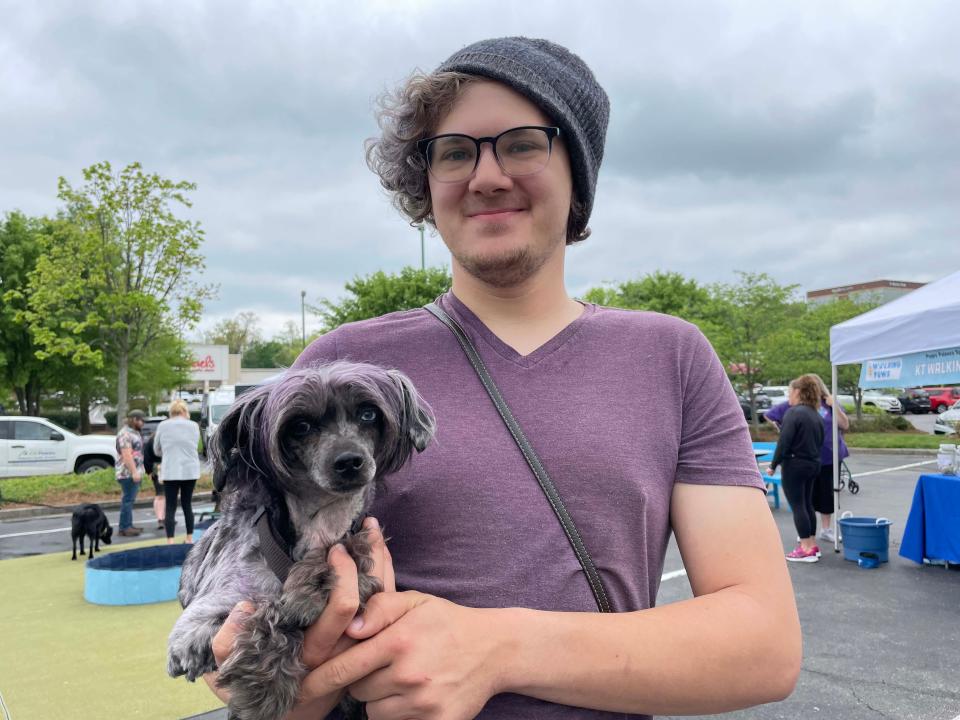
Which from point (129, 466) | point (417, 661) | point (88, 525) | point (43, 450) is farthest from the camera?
point (43, 450)

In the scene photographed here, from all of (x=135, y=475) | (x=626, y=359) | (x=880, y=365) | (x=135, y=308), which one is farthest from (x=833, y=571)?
(x=135, y=308)

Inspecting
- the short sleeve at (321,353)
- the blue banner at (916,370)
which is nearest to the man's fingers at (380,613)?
the short sleeve at (321,353)

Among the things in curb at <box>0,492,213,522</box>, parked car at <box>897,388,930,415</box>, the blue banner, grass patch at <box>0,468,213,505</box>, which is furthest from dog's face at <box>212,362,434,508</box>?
parked car at <box>897,388,930,415</box>

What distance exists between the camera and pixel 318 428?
5.08ft

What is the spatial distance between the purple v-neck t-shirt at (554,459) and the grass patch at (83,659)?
15.5 ft

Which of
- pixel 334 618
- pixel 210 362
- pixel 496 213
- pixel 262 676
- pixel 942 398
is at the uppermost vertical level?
pixel 210 362

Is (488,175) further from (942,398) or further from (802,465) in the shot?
(942,398)

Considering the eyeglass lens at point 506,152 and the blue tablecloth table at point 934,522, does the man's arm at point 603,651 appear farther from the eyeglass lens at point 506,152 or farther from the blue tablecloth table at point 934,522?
the blue tablecloth table at point 934,522

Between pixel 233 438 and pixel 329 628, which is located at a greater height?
pixel 233 438

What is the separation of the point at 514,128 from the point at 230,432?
3.15 ft

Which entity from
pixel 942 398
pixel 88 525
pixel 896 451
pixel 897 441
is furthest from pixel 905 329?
pixel 942 398

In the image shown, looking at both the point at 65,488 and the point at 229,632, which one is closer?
the point at 229,632

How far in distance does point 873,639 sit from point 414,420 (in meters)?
6.79

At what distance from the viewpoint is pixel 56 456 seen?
19547 millimetres
